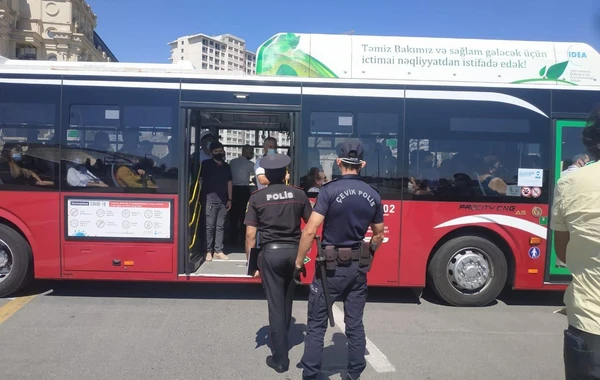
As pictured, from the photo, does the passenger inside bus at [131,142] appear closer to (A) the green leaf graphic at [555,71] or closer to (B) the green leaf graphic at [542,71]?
(B) the green leaf graphic at [542,71]

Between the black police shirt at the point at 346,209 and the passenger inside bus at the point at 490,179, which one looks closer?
the black police shirt at the point at 346,209

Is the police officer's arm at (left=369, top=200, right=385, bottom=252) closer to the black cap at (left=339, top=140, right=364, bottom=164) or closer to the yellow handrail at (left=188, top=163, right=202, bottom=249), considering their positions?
the black cap at (left=339, top=140, right=364, bottom=164)

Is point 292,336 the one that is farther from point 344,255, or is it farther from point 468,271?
point 468,271

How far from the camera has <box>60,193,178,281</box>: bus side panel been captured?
6.09 meters

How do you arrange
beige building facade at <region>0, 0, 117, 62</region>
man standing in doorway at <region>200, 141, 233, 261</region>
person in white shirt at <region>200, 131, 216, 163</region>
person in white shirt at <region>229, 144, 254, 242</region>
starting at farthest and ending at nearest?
1. beige building facade at <region>0, 0, 117, 62</region>
2. person in white shirt at <region>229, 144, 254, 242</region>
3. person in white shirt at <region>200, 131, 216, 163</region>
4. man standing in doorway at <region>200, 141, 233, 261</region>

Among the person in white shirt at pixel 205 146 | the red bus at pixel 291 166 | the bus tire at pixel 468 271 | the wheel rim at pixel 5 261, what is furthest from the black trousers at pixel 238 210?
the bus tire at pixel 468 271

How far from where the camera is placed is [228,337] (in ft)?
16.5

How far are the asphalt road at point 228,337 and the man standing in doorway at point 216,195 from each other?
0.79m

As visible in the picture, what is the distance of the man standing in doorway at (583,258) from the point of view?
2.22 m

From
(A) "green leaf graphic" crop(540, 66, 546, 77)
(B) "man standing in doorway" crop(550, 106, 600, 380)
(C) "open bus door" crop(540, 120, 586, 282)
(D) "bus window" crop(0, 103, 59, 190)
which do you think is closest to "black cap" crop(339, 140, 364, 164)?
(B) "man standing in doorway" crop(550, 106, 600, 380)

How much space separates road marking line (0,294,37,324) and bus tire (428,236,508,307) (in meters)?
5.36

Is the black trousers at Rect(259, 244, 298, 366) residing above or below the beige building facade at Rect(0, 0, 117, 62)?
below

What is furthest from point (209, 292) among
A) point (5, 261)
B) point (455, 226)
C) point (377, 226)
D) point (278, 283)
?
point (377, 226)

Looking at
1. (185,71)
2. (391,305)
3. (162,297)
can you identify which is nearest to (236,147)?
(185,71)
